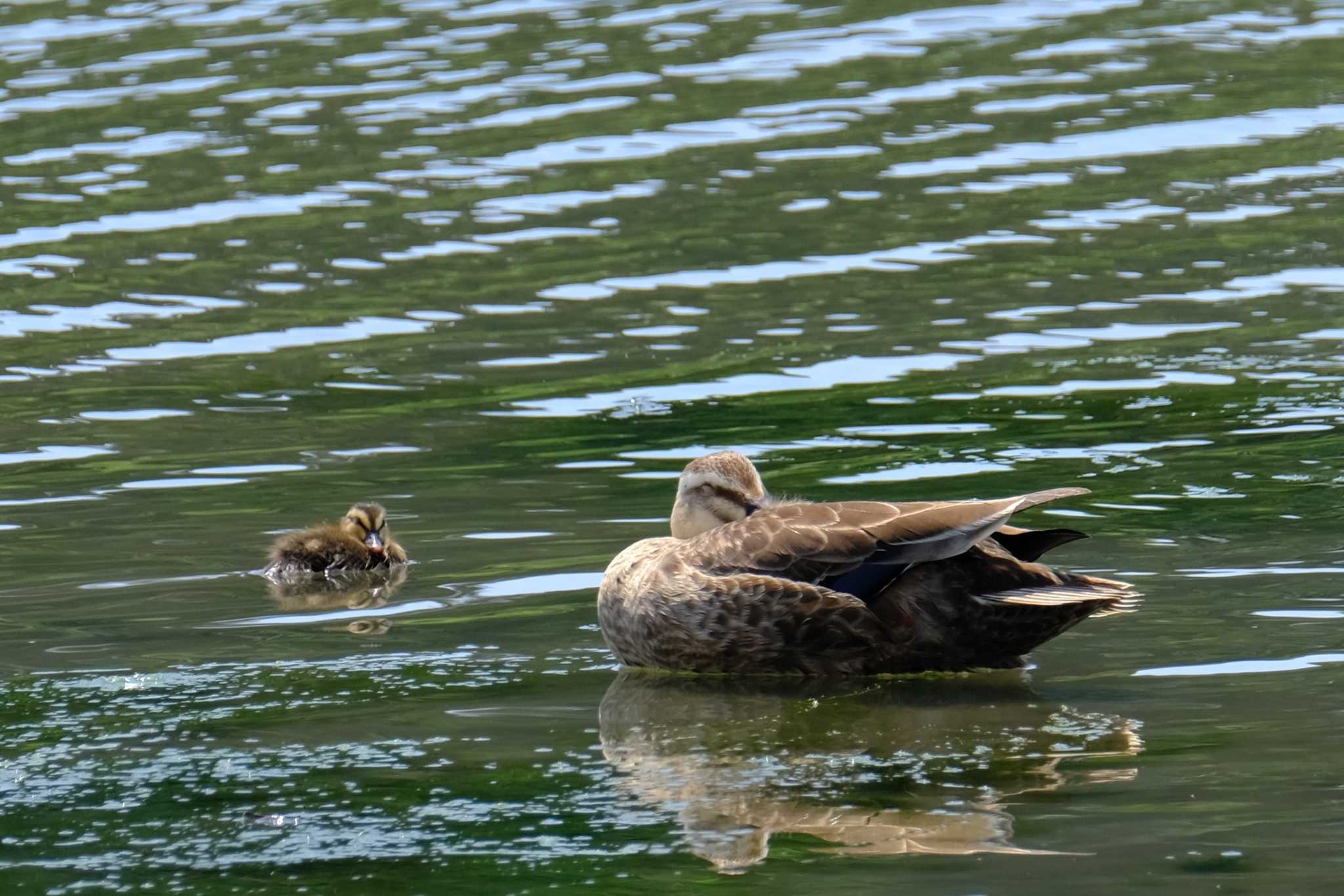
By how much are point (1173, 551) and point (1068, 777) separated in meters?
2.85

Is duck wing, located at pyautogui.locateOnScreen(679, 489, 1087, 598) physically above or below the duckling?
above

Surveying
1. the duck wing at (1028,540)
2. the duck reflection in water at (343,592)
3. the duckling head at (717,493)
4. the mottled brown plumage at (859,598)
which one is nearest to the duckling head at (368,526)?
the duck reflection in water at (343,592)

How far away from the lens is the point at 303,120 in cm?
2086

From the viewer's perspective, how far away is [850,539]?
741cm

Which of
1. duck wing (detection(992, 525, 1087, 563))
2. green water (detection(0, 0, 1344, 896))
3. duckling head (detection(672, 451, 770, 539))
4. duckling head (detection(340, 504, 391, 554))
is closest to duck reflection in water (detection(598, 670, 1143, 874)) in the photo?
green water (detection(0, 0, 1344, 896))

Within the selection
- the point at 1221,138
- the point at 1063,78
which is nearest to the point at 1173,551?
the point at 1221,138

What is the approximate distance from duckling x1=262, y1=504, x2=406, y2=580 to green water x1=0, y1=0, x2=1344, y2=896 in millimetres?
207

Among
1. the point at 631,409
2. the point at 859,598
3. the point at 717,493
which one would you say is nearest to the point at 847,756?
the point at 859,598

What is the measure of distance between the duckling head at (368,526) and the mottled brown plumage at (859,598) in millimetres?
1911

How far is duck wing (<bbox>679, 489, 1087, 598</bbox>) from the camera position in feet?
23.8

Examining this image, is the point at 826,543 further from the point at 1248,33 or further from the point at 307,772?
the point at 1248,33

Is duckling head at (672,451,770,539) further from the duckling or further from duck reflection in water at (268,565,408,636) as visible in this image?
the duckling

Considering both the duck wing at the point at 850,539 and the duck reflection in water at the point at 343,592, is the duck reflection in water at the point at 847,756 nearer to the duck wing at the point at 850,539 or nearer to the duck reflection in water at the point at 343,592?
the duck wing at the point at 850,539

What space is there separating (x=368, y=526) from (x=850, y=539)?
266 centimetres
